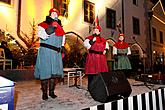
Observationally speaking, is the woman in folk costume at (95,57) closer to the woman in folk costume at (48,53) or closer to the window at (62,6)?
the woman in folk costume at (48,53)

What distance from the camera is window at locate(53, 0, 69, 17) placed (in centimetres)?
858

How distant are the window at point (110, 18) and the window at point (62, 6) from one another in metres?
3.09

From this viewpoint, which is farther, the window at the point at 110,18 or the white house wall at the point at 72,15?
the window at the point at 110,18

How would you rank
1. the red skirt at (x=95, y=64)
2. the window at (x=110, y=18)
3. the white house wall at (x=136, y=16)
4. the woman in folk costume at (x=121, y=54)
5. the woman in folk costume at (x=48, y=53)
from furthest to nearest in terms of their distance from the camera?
1. the white house wall at (x=136, y=16)
2. the window at (x=110, y=18)
3. the woman in folk costume at (x=121, y=54)
4. the red skirt at (x=95, y=64)
5. the woman in folk costume at (x=48, y=53)

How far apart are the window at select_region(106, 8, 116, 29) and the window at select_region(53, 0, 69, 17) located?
3092 millimetres

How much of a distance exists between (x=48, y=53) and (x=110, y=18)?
336 inches

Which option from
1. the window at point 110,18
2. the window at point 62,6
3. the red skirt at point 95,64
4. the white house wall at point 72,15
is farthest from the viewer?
the window at point 110,18

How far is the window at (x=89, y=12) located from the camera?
390 inches

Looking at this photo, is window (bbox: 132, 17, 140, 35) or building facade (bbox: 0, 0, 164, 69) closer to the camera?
building facade (bbox: 0, 0, 164, 69)

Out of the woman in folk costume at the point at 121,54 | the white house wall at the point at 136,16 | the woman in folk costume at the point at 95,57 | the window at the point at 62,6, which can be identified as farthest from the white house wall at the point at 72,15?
the woman in folk costume at the point at 95,57

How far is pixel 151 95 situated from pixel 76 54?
6.40 meters

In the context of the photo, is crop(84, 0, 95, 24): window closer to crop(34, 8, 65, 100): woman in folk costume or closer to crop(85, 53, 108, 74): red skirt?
crop(85, 53, 108, 74): red skirt

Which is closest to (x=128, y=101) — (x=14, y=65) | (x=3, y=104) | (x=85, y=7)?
(x=3, y=104)

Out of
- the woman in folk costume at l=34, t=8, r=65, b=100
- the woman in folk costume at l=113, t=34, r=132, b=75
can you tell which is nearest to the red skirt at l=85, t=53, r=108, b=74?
the woman in folk costume at l=34, t=8, r=65, b=100
